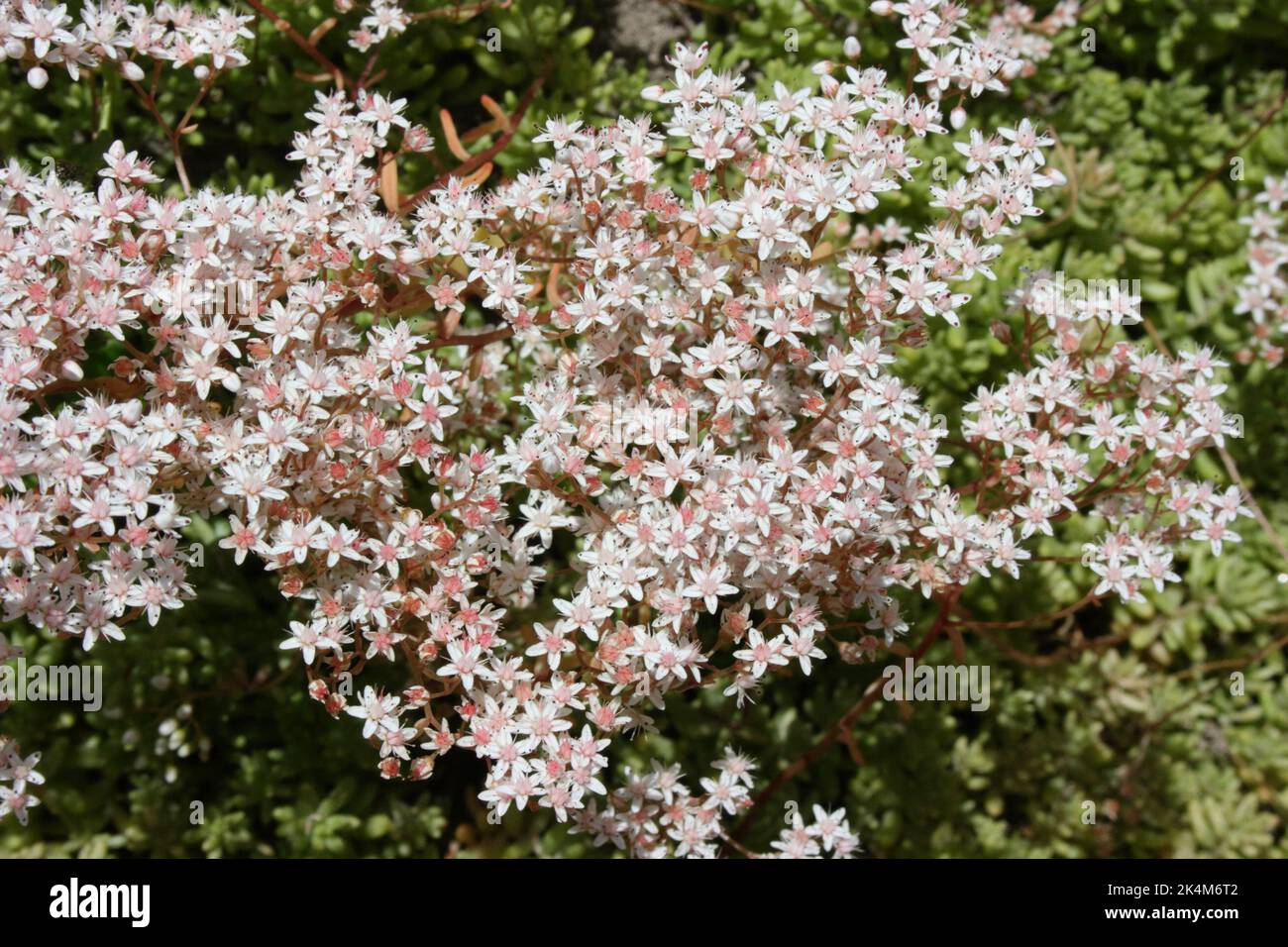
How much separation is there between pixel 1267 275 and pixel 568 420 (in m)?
2.18

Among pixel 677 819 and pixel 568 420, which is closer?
pixel 568 420

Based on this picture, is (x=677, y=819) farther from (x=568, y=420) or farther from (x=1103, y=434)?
(x=1103, y=434)

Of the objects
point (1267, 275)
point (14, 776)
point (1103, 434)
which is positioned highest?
point (1267, 275)

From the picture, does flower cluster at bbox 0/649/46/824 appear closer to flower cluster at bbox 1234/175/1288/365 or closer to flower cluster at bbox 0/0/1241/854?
flower cluster at bbox 0/0/1241/854

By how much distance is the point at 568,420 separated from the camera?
2.63 m

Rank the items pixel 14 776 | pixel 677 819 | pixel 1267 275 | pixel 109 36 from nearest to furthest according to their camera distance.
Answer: pixel 14 776 → pixel 109 36 → pixel 677 819 → pixel 1267 275

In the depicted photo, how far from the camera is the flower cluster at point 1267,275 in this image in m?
3.34

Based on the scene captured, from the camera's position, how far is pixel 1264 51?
4250mm

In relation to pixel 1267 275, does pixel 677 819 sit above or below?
below

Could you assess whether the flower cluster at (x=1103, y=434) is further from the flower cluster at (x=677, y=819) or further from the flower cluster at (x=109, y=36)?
the flower cluster at (x=109, y=36)

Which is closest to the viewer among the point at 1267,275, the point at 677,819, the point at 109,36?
the point at 109,36

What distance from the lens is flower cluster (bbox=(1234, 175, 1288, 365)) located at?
3342mm

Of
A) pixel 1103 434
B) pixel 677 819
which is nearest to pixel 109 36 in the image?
pixel 677 819
